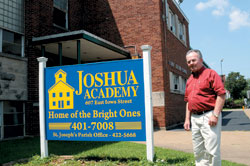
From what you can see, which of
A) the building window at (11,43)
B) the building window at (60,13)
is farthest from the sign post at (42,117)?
the building window at (60,13)

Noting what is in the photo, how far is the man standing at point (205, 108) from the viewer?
143 inches

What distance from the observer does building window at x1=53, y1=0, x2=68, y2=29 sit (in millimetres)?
13017

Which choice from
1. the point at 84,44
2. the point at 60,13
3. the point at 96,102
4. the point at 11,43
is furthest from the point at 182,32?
the point at 96,102

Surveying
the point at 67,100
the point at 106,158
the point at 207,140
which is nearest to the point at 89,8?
the point at 67,100

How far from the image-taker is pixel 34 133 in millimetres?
10656

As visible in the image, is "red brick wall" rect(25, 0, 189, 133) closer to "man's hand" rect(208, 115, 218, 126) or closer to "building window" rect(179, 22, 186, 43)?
"building window" rect(179, 22, 186, 43)

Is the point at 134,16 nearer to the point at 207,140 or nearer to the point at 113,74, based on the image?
the point at 113,74

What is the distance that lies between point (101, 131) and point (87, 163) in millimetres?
701

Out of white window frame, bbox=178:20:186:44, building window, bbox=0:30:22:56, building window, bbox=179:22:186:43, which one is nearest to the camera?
building window, bbox=0:30:22:56

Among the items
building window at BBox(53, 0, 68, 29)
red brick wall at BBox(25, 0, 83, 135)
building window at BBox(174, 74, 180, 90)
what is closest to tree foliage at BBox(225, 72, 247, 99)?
building window at BBox(174, 74, 180, 90)

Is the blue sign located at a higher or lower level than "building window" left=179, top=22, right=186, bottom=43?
lower

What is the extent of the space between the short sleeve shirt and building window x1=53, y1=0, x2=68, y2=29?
1066cm

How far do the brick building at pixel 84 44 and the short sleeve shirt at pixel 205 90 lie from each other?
6.72m

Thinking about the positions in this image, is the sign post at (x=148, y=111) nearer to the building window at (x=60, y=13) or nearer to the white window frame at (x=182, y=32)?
the building window at (x=60, y=13)
